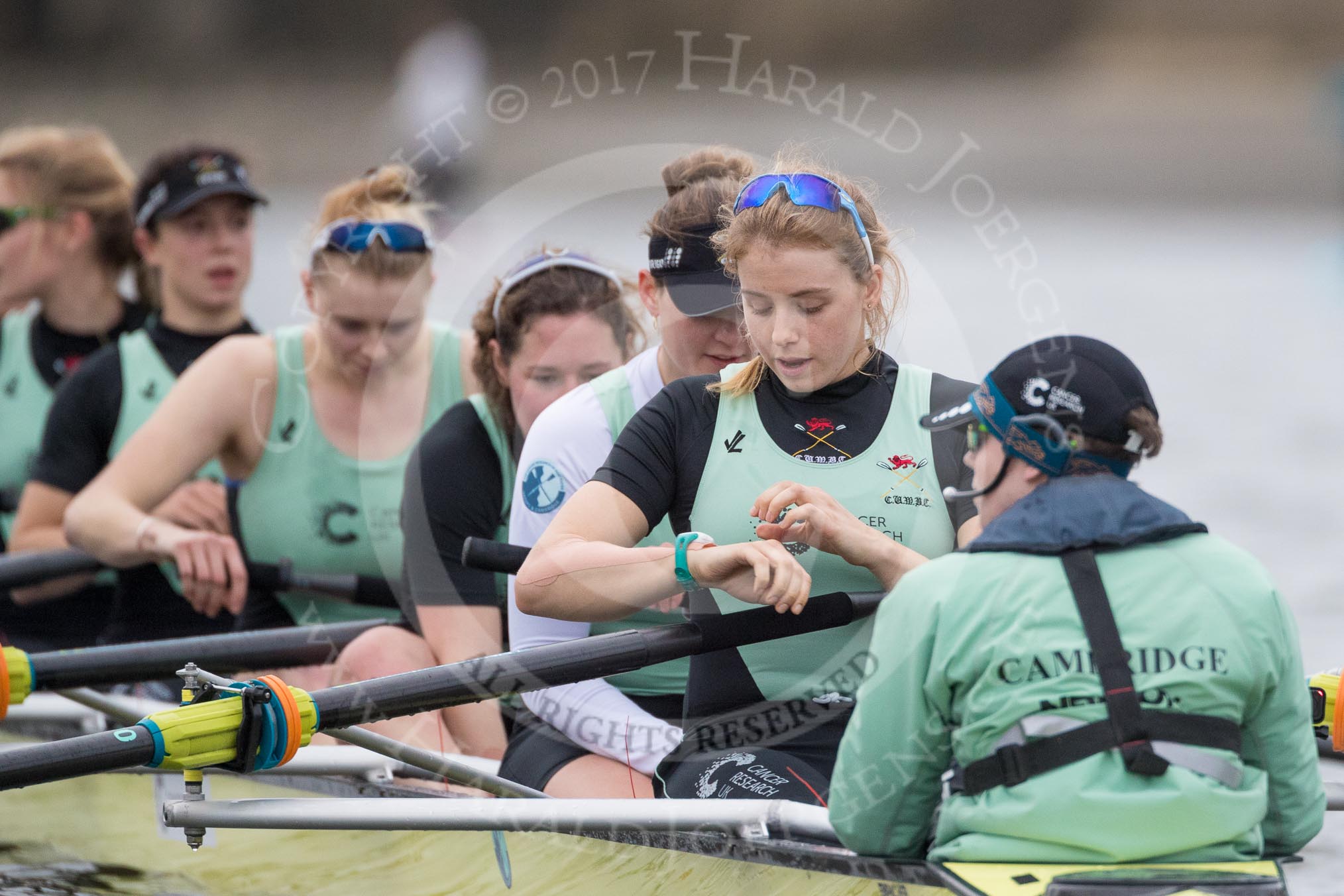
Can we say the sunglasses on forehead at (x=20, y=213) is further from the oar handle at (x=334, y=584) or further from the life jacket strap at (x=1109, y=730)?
the life jacket strap at (x=1109, y=730)

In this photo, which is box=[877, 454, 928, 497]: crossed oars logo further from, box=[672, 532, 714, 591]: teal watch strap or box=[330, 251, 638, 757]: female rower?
box=[330, 251, 638, 757]: female rower

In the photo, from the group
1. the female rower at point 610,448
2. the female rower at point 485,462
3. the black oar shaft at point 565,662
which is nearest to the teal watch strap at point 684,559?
the black oar shaft at point 565,662

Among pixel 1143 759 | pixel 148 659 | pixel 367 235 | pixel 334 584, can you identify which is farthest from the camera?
pixel 334 584

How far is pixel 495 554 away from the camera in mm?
3338

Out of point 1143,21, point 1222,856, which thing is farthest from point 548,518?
point 1143,21

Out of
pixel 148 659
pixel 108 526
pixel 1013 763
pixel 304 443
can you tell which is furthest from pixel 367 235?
pixel 1013 763

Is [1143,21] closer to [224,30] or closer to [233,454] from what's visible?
[224,30]

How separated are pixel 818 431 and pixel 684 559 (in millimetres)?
392

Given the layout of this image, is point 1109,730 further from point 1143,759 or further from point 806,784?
point 806,784

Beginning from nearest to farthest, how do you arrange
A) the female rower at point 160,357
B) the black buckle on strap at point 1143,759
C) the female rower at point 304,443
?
the black buckle on strap at point 1143,759, the female rower at point 304,443, the female rower at point 160,357

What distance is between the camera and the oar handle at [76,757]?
2867 millimetres

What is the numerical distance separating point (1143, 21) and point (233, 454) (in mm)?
31490

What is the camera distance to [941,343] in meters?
4.15

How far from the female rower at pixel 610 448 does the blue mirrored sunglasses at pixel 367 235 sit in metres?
1.15
